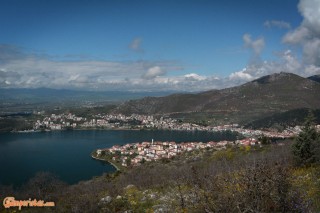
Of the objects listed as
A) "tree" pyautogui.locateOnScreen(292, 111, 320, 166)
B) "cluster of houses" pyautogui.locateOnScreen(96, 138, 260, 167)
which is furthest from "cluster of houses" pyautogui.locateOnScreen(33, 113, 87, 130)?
"tree" pyautogui.locateOnScreen(292, 111, 320, 166)

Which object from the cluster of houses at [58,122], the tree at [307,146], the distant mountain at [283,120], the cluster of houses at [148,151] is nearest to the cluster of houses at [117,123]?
the cluster of houses at [58,122]

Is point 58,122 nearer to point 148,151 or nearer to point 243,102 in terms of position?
point 148,151

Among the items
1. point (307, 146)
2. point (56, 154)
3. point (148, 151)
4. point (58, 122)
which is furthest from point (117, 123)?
point (307, 146)

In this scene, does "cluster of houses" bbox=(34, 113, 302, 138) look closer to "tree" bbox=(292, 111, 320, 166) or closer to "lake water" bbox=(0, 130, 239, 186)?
"lake water" bbox=(0, 130, 239, 186)

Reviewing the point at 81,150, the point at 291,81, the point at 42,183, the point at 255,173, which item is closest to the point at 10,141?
the point at 81,150

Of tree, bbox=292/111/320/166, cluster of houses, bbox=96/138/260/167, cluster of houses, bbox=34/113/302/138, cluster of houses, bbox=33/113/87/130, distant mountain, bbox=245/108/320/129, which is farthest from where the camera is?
cluster of houses, bbox=33/113/87/130

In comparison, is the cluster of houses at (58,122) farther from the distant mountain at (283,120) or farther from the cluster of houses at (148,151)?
the distant mountain at (283,120)
